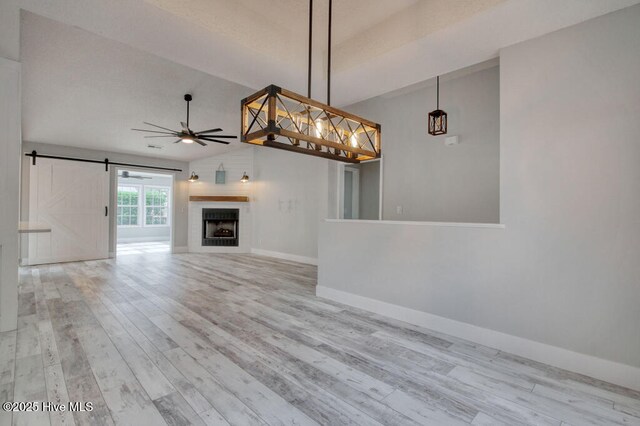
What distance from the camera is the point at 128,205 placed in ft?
36.7

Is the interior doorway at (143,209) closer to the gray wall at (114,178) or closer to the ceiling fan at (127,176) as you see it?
the ceiling fan at (127,176)

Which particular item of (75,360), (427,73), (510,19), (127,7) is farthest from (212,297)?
(510,19)

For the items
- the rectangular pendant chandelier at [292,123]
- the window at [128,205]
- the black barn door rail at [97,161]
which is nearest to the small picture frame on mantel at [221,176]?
the black barn door rail at [97,161]

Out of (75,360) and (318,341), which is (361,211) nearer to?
(318,341)

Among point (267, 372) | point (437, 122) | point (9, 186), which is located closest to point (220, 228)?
point (9, 186)

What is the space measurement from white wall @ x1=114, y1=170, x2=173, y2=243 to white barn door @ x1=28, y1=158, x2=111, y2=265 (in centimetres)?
367

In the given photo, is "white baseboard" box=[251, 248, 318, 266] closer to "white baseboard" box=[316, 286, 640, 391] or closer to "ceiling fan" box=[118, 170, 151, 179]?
"white baseboard" box=[316, 286, 640, 391]

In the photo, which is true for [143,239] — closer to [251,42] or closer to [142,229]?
[142,229]

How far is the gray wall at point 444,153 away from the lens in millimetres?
4012

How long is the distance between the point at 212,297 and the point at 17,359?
1.91 metres

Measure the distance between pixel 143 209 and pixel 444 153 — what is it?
11.2 m

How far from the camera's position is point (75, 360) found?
225 centimetres

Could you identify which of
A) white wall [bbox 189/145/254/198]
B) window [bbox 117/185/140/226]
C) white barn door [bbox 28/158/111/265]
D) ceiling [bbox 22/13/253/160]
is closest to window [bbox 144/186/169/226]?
window [bbox 117/185/140/226]

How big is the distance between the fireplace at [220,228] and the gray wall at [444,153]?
4.78 m
